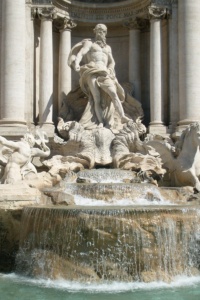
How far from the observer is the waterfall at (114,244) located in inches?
370

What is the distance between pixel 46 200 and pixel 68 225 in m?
1.92

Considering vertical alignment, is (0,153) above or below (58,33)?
below

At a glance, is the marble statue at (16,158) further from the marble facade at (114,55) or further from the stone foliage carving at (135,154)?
the stone foliage carving at (135,154)

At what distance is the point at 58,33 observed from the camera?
18.4 metres

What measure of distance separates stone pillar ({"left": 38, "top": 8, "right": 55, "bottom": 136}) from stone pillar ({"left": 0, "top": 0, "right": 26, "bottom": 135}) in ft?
2.88

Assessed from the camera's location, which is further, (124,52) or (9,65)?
(124,52)

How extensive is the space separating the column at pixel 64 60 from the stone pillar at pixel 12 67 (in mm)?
1912

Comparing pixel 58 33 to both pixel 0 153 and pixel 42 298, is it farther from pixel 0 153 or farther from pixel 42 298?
pixel 42 298

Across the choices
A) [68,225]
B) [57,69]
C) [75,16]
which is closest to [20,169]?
[68,225]

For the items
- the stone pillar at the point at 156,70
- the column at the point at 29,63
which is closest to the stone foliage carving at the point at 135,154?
the stone pillar at the point at 156,70

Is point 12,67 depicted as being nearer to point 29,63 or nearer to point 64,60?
point 29,63

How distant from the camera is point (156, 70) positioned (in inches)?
671

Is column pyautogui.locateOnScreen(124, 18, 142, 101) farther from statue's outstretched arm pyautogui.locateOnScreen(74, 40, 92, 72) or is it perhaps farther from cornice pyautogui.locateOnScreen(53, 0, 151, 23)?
statue's outstretched arm pyautogui.locateOnScreen(74, 40, 92, 72)

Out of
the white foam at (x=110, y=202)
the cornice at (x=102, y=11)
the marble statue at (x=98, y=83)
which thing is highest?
the cornice at (x=102, y=11)
